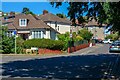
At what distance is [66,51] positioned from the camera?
45812 millimetres

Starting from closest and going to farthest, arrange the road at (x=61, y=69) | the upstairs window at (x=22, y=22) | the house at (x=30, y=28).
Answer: the road at (x=61, y=69)
the house at (x=30, y=28)
the upstairs window at (x=22, y=22)

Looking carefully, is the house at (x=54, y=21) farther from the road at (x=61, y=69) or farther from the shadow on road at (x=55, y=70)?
the shadow on road at (x=55, y=70)

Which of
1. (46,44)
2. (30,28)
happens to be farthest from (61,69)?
(30,28)

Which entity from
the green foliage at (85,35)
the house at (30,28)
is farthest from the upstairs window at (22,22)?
the green foliage at (85,35)

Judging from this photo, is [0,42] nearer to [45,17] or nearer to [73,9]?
[73,9]

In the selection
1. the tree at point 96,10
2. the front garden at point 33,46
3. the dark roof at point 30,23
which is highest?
the dark roof at point 30,23

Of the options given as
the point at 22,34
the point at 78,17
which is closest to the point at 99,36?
the point at 22,34

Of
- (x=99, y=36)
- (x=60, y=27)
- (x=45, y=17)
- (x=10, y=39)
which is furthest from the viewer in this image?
(x=99, y=36)

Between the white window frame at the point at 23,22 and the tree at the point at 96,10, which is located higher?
the white window frame at the point at 23,22

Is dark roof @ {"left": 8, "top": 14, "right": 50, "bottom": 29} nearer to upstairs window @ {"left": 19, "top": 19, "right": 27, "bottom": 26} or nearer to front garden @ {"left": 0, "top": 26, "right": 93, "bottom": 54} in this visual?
upstairs window @ {"left": 19, "top": 19, "right": 27, "bottom": 26}

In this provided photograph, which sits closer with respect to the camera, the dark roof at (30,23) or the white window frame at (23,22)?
the dark roof at (30,23)

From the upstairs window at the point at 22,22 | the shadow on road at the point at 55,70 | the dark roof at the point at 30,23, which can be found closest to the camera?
the shadow on road at the point at 55,70

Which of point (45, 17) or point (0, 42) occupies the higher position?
point (45, 17)

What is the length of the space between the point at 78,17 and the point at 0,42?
25346mm
